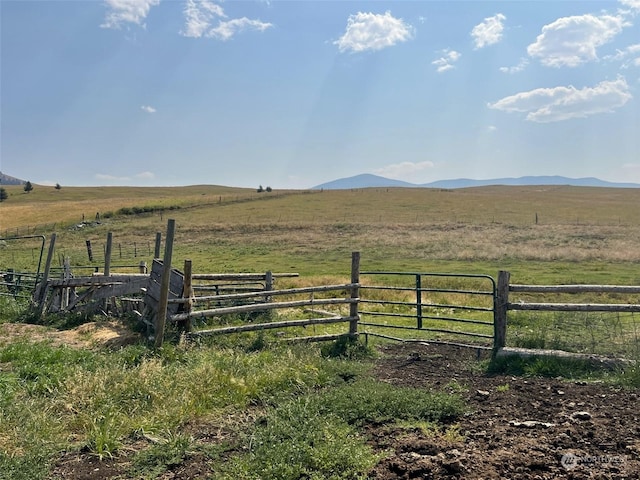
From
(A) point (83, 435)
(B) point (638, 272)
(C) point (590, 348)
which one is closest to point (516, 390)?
(C) point (590, 348)

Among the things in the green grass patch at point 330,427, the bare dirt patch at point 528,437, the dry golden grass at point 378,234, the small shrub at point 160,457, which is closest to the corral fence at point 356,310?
the bare dirt patch at point 528,437

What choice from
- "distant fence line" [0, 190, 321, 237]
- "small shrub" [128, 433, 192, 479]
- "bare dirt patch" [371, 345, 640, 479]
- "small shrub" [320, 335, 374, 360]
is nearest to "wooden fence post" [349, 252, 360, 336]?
"small shrub" [320, 335, 374, 360]

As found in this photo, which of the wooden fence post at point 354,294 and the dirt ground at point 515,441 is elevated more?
the wooden fence post at point 354,294

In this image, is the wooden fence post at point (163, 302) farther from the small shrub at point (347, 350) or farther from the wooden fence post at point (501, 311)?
the wooden fence post at point (501, 311)

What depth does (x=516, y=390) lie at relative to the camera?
5.93 meters

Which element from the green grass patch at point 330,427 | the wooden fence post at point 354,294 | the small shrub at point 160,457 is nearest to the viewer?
the green grass patch at point 330,427

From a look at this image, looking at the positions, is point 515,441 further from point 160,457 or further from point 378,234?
point 378,234

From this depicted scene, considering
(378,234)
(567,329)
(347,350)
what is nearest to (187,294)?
(347,350)

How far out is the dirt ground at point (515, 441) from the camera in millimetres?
3797

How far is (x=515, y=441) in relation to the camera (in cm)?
429

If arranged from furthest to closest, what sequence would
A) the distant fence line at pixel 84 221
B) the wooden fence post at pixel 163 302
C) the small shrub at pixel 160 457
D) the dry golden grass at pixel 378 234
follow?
the distant fence line at pixel 84 221 → the dry golden grass at pixel 378 234 → the wooden fence post at pixel 163 302 → the small shrub at pixel 160 457

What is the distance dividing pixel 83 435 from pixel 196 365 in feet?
6.56

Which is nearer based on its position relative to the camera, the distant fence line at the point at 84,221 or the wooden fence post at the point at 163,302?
the wooden fence post at the point at 163,302

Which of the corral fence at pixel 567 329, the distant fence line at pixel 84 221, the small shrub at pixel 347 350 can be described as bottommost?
the small shrub at pixel 347 350
